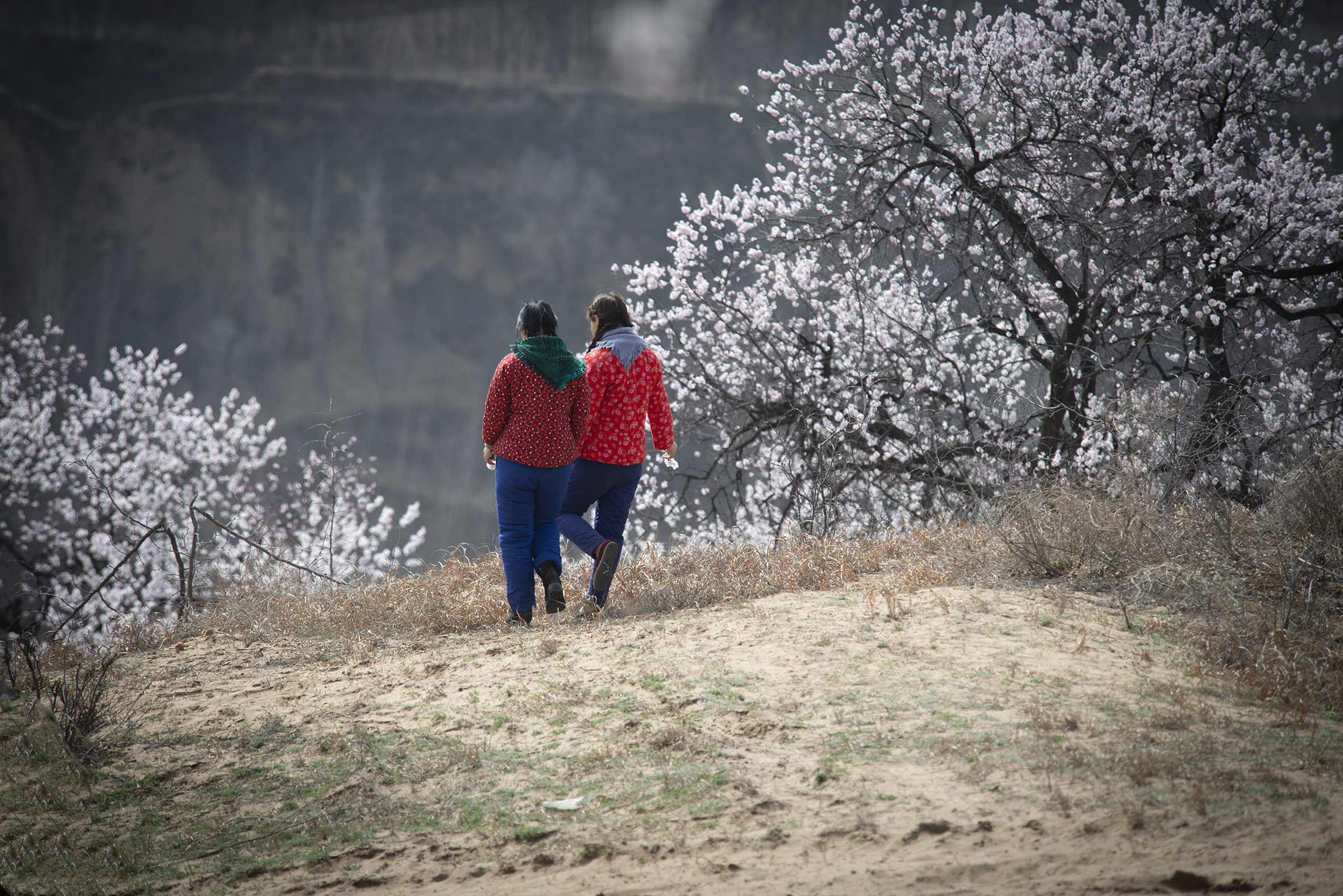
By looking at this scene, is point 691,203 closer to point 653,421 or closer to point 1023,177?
point 1023,177

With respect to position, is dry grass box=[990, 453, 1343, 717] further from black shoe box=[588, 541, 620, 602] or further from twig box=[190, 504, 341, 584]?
twig box=[190, 504, 341, 584]

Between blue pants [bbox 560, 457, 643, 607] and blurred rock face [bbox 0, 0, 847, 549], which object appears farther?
blurred rock face [bbox 0, 0, 847, 549]

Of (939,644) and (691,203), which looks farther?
(691,203)

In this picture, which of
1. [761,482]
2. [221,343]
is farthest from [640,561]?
[221,343]

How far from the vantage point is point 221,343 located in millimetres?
38344

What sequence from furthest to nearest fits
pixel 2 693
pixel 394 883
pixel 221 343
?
pixel 221 343, pixel 2 693, pixel 394 883

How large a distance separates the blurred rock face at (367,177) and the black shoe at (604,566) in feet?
108

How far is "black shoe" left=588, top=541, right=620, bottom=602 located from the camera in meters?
4.60

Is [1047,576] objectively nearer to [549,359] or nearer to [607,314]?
[607,314]

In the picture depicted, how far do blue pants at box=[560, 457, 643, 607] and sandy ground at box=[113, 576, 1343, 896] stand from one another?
24.6 inches

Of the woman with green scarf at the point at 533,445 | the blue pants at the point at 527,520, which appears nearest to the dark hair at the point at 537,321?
the woman with green scarf at the point at 533,445

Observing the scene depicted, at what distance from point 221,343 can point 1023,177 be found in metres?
38.1

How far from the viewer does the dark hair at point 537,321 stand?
470cm

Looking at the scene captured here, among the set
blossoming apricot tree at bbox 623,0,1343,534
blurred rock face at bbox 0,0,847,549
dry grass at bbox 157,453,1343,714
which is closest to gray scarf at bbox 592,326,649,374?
dry grass at bbox 157,453,1343,714
